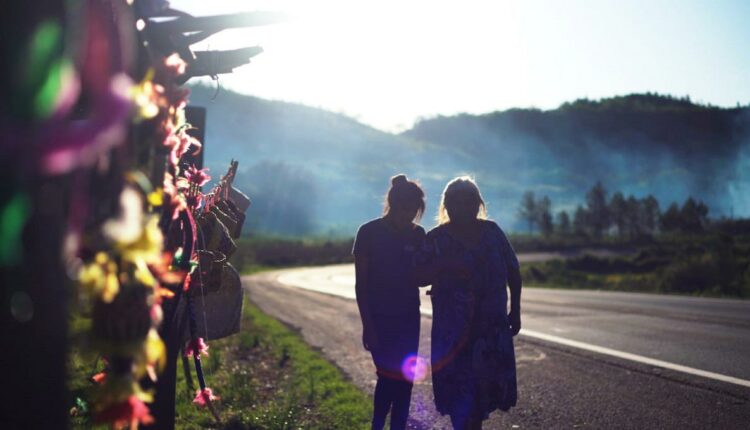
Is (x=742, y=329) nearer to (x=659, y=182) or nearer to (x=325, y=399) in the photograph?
(x=325, y=399)

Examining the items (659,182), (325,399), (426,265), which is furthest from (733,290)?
(659,182)

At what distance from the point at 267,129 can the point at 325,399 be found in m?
194

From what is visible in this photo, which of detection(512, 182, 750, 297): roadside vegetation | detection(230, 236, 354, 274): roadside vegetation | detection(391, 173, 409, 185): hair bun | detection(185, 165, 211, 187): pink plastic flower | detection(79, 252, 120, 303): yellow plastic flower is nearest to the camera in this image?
detection(79, 252, 120, 303): yellow plastic flower

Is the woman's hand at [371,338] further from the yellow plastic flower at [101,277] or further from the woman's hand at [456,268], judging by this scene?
the yellow plastic flower at [101,277]

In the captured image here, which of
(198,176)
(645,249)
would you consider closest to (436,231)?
(198,176)

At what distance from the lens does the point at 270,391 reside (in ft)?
24.6

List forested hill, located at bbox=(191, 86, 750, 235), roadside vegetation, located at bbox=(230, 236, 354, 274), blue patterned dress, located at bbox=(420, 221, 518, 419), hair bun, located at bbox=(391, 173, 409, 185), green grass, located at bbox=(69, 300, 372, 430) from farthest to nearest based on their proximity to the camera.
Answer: forested hill, located at bbox=(191, 86, 750, 235), roadside vegetation, located at bbox=(230, 236, 354, 274), green grass, located at bbox=(69, 300, 372, 430), hair bun, located at bbox=(391, 173, 409, 185), blue patterned dress, located at bbox=(420, 221, 518, 419)

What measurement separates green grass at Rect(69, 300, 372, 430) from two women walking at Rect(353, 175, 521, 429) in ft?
4.98

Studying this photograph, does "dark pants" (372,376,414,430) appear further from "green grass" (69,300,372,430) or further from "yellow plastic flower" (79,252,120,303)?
"yellow plastic flower" (79,252,120,303)

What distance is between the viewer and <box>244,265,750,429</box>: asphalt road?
6113 mm

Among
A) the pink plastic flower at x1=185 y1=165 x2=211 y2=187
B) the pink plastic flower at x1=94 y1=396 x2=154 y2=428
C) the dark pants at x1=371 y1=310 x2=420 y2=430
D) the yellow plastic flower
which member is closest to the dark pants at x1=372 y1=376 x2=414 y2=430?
the dark pants at x1=371 y1=310 x2=420 y2=430

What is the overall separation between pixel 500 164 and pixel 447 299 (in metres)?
197

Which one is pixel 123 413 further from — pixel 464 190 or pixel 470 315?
pixel 464 190

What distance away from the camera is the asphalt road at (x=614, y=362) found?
20.1ft
